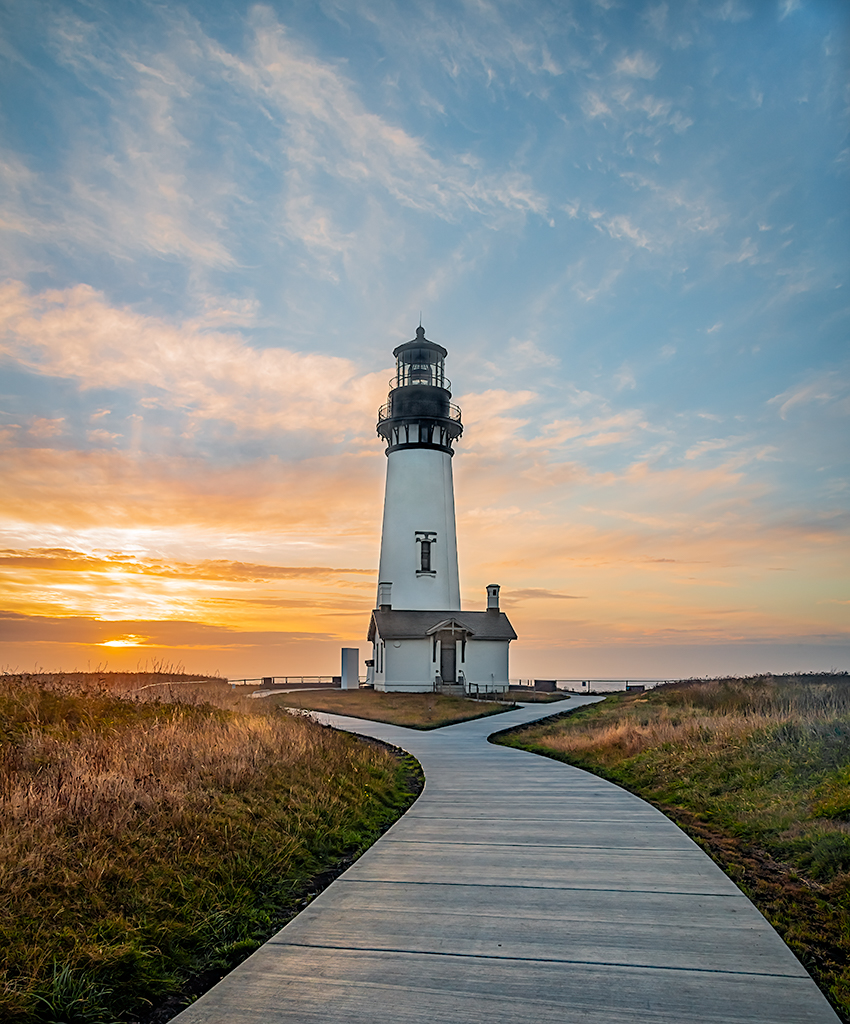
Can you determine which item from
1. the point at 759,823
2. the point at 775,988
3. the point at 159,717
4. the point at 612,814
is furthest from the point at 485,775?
the point at 775,988

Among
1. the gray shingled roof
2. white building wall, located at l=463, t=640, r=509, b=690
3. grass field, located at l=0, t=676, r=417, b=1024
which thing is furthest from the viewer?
white building wall, located at l=463, t=640, r=509, b=690

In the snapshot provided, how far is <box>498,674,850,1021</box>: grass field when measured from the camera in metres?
5.84

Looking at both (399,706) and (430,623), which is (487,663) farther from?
(399,706)

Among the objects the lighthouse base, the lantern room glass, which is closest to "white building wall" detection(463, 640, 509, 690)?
the lighthouse base

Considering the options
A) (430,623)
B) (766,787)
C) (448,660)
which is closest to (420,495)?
(430,623)

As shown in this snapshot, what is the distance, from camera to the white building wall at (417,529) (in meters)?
38.0

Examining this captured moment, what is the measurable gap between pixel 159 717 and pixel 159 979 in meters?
8.30

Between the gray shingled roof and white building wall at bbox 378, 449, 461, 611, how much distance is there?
0.68 m

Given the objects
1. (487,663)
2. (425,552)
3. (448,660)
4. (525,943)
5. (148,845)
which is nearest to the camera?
(525,943)

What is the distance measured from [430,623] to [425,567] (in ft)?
9.87

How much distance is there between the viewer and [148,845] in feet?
20.7

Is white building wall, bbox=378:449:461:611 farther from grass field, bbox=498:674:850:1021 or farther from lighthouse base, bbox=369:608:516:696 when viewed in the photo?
grass field, bbox=498:674:850:1021

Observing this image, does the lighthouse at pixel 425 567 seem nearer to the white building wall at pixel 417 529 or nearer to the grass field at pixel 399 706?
the white building wall at pixel 417 529

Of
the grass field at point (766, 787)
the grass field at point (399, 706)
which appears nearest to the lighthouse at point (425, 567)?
the grass field at point (399, 706)
